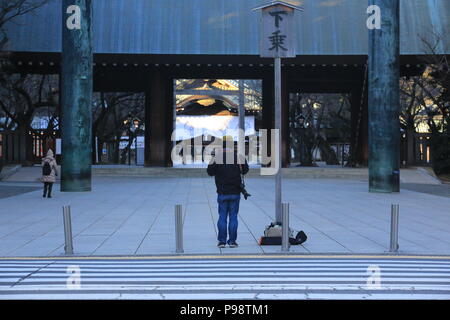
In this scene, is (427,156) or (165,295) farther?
(427,156)

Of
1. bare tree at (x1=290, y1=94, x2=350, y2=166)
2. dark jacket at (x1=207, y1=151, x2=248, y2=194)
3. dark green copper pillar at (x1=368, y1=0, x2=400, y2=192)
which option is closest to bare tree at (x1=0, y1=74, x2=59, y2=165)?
bare tree at (x1=290, y1=94, x2=350, y2=166)

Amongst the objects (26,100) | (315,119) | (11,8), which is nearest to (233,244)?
(11,8)

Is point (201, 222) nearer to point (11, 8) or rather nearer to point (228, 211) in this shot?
point (228, 211)

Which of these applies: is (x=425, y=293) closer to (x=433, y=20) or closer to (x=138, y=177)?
(x=138, y=177)

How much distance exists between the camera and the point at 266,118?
37.9m

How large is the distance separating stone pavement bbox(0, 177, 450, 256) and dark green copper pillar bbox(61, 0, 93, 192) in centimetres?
134

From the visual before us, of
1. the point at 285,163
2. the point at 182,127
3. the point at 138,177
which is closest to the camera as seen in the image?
the point at 138,177

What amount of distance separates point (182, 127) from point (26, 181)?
15.1m

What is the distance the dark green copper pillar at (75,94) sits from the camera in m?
23.8

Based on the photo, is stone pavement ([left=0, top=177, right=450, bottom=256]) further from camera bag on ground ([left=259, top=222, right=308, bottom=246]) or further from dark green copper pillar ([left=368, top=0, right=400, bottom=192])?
dark green copper pillar ([left=368, top=0, right=400, bottom=192])

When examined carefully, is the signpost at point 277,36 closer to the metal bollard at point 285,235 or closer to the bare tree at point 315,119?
the metal bollard at point 285,235

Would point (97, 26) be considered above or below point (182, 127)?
above
